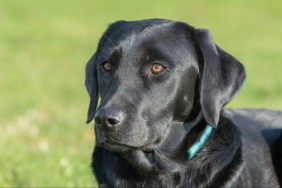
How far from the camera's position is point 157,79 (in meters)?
5.38

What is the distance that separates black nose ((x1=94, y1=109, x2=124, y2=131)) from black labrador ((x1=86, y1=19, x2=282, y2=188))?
129mm

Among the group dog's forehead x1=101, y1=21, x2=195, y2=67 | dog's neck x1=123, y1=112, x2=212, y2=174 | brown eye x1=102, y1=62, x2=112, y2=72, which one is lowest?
dog's neck x1=123, y1=112, x2=212, y2=174

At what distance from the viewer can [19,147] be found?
855 cm

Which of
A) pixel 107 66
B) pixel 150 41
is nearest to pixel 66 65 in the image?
pixel 107 66

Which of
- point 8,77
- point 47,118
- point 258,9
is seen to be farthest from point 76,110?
point 258,9

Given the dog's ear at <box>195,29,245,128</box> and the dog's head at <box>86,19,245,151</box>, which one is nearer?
the dog's head at <box>86,19,245,151</box>

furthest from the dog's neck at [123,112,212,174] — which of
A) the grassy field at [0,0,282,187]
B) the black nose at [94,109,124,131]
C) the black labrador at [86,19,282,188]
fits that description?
the grassy field at [0,0,282,187]

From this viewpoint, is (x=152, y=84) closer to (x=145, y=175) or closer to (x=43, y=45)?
(x=145, y=175)

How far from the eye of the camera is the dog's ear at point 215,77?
5.49 meters

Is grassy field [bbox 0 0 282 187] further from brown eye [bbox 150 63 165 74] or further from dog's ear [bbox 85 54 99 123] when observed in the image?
brown eye [bbox 150 63 165 74]

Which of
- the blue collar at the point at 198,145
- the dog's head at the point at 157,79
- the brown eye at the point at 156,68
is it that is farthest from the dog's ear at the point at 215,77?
the brown eye at the point at 156,68

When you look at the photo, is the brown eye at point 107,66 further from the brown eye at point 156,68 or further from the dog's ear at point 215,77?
the dog's ear at point 215,77

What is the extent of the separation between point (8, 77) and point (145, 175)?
39.4 feet

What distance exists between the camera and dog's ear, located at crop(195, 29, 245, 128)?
549 cm
